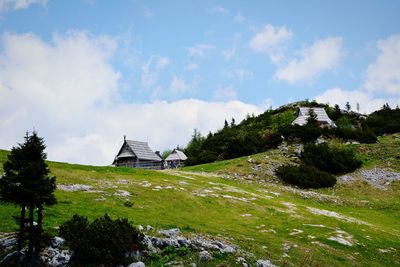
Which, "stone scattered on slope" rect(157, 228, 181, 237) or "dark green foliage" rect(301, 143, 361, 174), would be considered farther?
"dark green foliage" rect(301, 143, 361, 174)

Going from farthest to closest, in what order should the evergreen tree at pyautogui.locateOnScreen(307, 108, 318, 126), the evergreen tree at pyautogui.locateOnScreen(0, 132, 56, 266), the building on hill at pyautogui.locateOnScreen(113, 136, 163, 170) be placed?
the evergreen tree at pyautogui.locateOnScreen(307, 108, 318, 126)
the building on hill at pyautogui.locateOnScreen(113, 136, 163, 170)
the evergreen tree at pyautogui.locateOnScreen(0, 132, 56, 266)

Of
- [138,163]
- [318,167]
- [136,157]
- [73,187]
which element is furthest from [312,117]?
[73,187]

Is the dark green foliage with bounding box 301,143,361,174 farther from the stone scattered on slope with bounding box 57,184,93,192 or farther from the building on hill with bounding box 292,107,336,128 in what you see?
the building on hill with bounding box 292,107,336,128

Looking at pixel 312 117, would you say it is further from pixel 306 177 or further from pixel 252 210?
pixel 252 210

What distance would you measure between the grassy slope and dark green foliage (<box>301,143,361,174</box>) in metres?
5.00

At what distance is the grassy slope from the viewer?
923 inches

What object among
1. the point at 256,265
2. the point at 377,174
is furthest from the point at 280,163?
the point at 256,265

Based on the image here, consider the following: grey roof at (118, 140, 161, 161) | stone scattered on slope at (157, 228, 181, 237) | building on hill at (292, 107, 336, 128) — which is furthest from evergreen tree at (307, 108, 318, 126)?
stone scattered on slope at (157, 228, 181, 237)

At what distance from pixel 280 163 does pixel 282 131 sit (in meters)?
22.8

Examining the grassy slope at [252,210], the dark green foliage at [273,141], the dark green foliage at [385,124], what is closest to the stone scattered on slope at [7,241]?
the grassy slope at [252,210]

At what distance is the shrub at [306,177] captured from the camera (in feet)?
165

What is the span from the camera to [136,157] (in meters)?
80.2

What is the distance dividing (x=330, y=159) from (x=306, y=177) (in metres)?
8.02

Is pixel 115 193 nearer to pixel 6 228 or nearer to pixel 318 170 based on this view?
pixel 6 228
